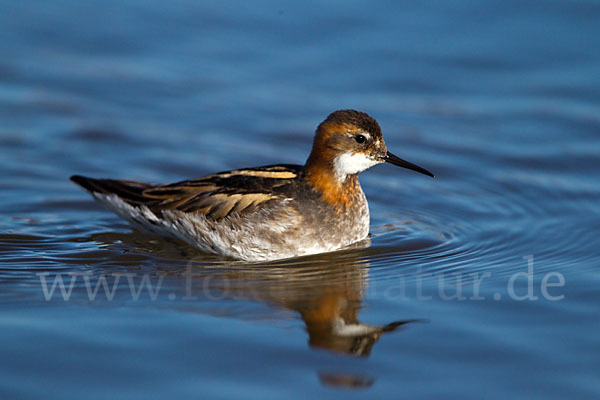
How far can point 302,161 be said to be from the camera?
11719mm

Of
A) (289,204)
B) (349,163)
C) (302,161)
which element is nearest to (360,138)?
(349,163)

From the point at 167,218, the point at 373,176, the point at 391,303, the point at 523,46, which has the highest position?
the point at 523,46

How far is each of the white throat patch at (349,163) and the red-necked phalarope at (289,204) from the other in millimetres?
10

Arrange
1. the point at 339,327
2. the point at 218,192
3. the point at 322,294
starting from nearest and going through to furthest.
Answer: the point at 339,327
the point at 322,294
the point at 218,192

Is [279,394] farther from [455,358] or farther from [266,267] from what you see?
[266,267]

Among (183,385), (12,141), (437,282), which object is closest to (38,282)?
(183,385)

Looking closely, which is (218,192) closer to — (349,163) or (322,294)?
(349,163)

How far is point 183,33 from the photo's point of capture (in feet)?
49.1

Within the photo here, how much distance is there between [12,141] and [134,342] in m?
6.23

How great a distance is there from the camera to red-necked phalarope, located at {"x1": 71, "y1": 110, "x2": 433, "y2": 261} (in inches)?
358

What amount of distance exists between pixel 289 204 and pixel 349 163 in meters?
0.77

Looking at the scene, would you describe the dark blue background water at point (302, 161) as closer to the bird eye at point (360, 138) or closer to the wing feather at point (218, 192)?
the wing feather at point (218, 192)

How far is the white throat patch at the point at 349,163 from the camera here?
923cm

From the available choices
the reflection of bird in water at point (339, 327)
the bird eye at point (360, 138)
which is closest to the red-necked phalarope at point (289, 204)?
the bird eye at point (360, 138)
